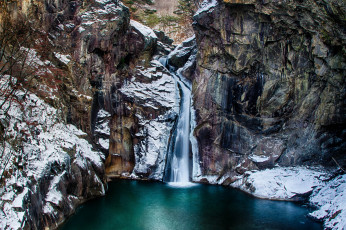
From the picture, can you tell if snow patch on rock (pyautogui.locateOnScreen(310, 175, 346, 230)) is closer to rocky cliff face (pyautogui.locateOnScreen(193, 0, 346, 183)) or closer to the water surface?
the water surface

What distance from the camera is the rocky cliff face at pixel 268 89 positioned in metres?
17.0

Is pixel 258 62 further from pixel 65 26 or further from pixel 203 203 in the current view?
pixel 65 26

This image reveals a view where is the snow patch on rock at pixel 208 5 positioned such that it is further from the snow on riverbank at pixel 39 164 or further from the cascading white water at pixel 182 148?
the snow on riverbank at pixel 39 164

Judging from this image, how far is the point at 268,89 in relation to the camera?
59.7 feet

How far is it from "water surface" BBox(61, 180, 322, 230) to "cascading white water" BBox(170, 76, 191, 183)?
5.27ft

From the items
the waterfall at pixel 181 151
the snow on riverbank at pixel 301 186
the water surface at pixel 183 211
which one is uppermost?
the waterfall at pixel 181 151

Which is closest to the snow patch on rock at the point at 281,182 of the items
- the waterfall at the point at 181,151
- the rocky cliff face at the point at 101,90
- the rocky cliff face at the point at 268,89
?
the rocky cliff face at the point at 268,89

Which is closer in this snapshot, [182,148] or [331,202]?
[331,202]

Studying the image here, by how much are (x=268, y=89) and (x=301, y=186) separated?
6246 millimetres

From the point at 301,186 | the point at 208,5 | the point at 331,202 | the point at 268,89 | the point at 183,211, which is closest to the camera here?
the point at 331,202

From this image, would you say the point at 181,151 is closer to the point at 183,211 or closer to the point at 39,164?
the point at 183,211

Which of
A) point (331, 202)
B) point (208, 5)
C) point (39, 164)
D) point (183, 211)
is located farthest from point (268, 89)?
point (39, 164)

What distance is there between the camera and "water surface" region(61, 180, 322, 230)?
40.6 ft

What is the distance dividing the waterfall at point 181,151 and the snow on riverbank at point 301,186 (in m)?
3.40
